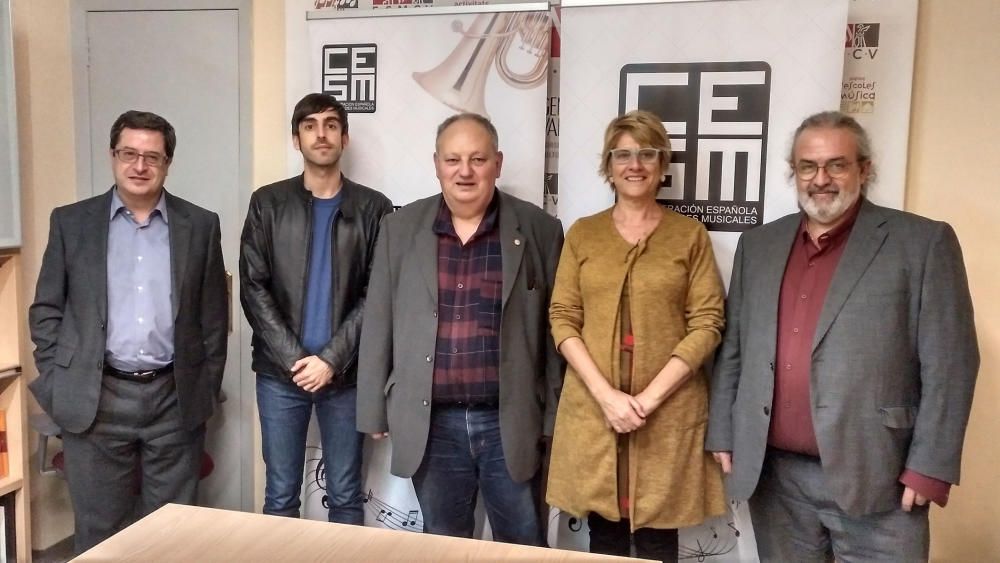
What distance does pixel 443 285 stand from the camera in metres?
2.14

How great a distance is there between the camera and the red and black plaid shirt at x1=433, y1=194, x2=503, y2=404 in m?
2.11

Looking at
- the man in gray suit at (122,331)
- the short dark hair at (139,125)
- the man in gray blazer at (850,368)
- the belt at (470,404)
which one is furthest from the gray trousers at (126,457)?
the man in gray blazer at (850,368)

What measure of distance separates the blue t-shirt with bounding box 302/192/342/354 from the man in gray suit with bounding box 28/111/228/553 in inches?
14.2

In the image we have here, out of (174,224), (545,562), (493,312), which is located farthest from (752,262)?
(174,224)

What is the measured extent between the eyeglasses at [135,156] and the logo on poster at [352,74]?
0.71 meters

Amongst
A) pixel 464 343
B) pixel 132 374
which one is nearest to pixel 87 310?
pixel 132 374

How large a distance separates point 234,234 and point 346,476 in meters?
1.19

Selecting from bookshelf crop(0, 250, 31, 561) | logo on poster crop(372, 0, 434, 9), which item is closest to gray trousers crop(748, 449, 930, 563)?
logo on poster crop(372, 0, 434, 9)

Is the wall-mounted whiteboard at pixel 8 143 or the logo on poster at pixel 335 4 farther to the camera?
the logo on poster at pixel 335 4

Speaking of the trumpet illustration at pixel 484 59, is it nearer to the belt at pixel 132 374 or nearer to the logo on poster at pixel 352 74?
the logo on poster at pixel 352 74

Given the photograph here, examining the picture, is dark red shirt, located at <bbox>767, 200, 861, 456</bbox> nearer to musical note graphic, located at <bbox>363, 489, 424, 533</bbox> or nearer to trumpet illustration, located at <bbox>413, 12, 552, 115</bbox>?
trumpet illustration, located at <bbox>413, 12, 552, 115</bbox>

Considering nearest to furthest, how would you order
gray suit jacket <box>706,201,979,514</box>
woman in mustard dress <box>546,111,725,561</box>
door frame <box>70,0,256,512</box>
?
gray suit jacket <box>706,201,979,514</box> < woman in mustard dress <box>546,111,725,561</box> < door frame <box>70,0,256,512</box>

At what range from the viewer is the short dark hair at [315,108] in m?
2.44

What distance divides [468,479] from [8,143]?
2.09m
